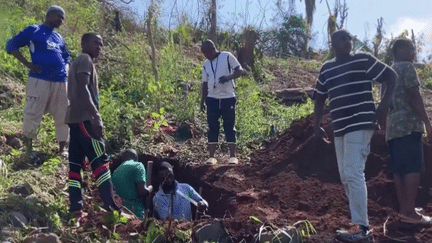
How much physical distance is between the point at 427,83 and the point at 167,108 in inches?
292

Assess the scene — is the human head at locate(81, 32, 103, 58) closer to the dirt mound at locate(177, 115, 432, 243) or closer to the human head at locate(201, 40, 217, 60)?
the dirt mound at locate(177, 115, 432, 243)

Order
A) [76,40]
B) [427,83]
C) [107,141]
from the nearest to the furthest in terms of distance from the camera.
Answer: [107,141]
[76,40]
[427,83]

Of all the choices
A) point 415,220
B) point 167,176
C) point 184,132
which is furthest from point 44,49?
point 415,220

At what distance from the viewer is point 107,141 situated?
8.81 m

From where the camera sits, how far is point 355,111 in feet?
17.4

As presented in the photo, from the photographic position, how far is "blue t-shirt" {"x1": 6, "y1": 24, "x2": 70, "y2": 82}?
7.48 m

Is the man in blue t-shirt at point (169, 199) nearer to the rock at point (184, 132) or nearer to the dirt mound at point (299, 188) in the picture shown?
the dirt mound at point (299, 188)

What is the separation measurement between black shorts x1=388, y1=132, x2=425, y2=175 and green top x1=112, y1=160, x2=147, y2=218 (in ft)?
8.60

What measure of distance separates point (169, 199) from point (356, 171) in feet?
8.58

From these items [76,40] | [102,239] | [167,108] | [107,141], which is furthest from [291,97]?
[102,239]

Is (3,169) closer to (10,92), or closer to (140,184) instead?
(140,184)

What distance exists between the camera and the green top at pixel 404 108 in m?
5.65

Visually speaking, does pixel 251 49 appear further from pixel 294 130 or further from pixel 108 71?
pixel 294 130

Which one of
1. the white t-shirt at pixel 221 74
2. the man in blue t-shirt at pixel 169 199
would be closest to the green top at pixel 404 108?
the man in blue t-shirt at pixel 169 199
